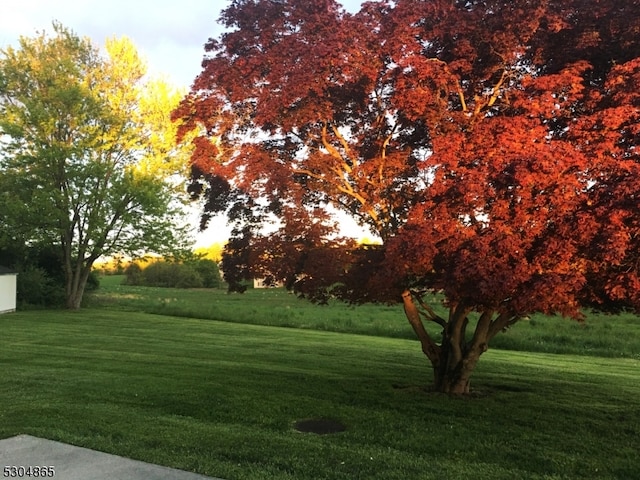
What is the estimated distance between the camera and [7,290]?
26.5 meters

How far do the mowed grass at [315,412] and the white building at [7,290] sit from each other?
14.0 meters

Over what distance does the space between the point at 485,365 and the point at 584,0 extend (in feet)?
30.2

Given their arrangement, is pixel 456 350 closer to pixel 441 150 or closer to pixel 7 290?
pixel 441 150

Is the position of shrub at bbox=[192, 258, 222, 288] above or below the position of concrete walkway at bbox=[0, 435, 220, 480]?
above

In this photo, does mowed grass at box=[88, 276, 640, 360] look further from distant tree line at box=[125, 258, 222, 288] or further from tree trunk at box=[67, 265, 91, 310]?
distant tree line at box=[125, 258, 222, 288]

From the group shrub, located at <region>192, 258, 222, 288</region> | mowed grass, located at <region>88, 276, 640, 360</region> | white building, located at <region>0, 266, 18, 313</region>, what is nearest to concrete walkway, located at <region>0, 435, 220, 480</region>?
mowed grass, located at <region>88, 276, 640, 360</region>

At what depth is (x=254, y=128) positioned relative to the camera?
346 inches

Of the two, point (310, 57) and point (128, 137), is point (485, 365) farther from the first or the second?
point (128, 137)

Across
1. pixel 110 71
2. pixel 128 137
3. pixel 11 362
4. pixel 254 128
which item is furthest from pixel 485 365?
pixel 110 71

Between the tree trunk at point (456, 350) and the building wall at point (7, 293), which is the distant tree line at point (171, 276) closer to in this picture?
the building wall at point (7, 293)

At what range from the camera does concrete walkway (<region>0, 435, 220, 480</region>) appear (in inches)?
172

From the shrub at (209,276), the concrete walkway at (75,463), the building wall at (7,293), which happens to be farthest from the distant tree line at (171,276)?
the concrete walkway at (75,463)

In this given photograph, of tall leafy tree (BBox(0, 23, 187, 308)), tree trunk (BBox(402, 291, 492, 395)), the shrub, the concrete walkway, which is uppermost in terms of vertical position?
tall leafy tree (BBox(0, 23, 187, 308))

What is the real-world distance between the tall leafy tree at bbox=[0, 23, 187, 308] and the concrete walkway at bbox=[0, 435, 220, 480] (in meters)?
24.2
